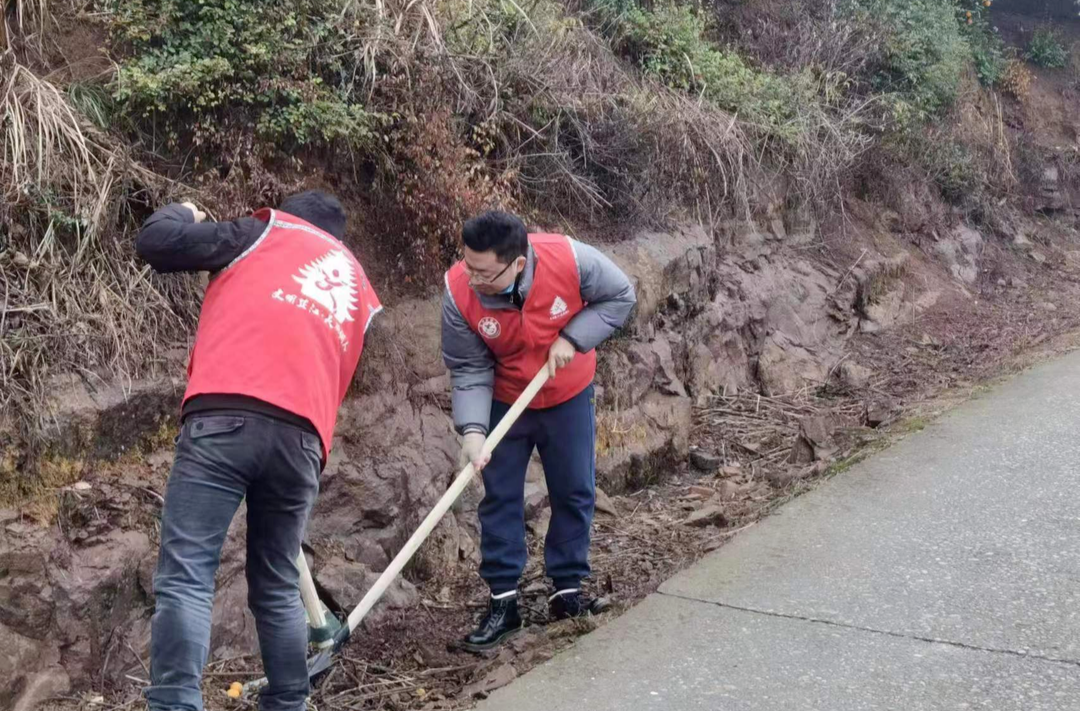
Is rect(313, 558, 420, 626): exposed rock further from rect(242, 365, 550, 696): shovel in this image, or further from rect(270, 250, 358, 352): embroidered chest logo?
rect(270, 250, 358, 352): embroidered chest logo

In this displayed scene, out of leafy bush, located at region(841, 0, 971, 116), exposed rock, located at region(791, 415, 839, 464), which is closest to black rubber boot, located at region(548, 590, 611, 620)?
exposed rock, located at region(791, 415, 839, 464)

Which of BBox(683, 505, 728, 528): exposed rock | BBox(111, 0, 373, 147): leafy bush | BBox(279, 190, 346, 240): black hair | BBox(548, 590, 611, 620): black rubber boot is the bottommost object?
BBox(548, 590, 611, 620): black rubber boot

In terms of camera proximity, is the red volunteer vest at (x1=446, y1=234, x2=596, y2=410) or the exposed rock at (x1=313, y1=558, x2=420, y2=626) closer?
the red volunteer vest at (x1=446, y1=234, x2=596, y2=410)

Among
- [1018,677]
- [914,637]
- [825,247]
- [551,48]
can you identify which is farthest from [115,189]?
A: [825,247]

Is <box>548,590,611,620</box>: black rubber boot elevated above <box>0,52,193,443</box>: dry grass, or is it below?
below

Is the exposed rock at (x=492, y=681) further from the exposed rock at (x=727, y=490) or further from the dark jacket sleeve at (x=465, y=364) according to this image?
the exposed rock at (x=727, y=490)

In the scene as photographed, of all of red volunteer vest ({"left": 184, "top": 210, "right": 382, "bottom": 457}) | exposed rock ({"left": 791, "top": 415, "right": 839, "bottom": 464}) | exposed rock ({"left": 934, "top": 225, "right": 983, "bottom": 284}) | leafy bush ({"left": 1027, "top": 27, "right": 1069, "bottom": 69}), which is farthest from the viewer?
leafy bush ({"left": 1027, "top": 27, "right": 1069, "bottom": 69})

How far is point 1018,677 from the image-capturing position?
357cm

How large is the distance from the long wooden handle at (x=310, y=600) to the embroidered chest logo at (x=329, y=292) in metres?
0.79

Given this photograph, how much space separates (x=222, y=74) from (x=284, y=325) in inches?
86.9

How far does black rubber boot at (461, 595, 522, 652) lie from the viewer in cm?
412

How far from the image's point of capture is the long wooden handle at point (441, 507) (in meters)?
3.70

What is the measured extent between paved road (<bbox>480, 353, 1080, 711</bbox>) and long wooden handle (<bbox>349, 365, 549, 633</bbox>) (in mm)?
537

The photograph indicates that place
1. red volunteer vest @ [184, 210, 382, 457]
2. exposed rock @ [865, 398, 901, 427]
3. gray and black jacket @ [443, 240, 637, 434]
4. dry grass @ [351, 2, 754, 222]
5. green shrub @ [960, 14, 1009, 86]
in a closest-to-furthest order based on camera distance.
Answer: red volunteer vest @ [184, 210, 382, 457] < gray and black jacket @ [443, 240, 637, 434] < dry grass @ [351, 2, 754, 222] < exposed rock @ [865, 398, 901, 427] < green shrub @ [960, 14, 1009, 86]
